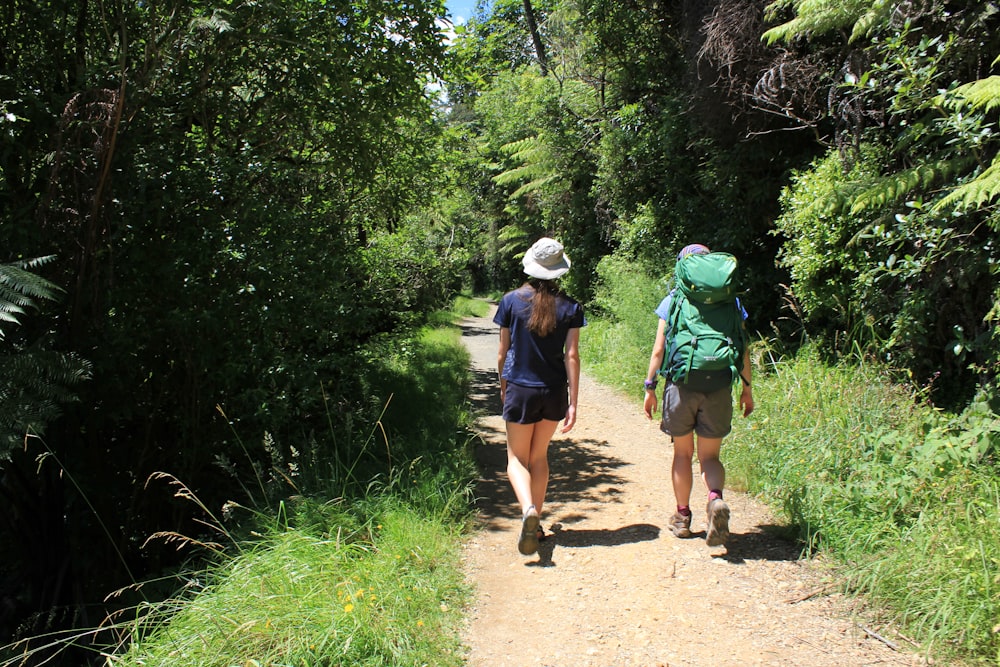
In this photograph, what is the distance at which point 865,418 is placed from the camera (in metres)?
5.32

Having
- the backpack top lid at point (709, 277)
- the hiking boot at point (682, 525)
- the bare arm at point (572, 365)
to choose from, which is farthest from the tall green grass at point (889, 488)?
the bare arm at point (572, 365)

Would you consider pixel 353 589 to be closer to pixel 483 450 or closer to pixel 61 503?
pixel 61 503

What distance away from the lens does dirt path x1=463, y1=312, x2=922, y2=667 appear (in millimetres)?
3482

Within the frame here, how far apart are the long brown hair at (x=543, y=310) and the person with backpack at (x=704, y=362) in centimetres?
71

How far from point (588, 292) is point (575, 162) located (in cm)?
370

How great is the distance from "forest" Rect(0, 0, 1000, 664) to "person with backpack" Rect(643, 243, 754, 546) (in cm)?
142

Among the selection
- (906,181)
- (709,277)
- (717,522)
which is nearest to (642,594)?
(717,522)

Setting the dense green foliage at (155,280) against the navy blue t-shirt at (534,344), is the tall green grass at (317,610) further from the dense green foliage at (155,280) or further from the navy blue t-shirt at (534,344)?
the navy blue t-shirt at (534,344)

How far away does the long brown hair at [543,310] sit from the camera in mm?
4398

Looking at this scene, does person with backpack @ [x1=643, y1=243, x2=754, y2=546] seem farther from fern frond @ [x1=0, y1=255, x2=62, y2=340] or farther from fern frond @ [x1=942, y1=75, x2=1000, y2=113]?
fern frond @ [x1=0, y1=255, x2=62, y2=340]

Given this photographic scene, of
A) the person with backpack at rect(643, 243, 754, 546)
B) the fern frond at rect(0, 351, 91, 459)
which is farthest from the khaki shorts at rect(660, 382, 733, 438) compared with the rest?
the fern frond at rect(0, 351, 91, 459)

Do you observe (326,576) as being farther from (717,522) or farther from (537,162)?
(537,162)

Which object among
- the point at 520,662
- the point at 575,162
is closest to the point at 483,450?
the point at 520,662

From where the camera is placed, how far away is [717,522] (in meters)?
4.41
